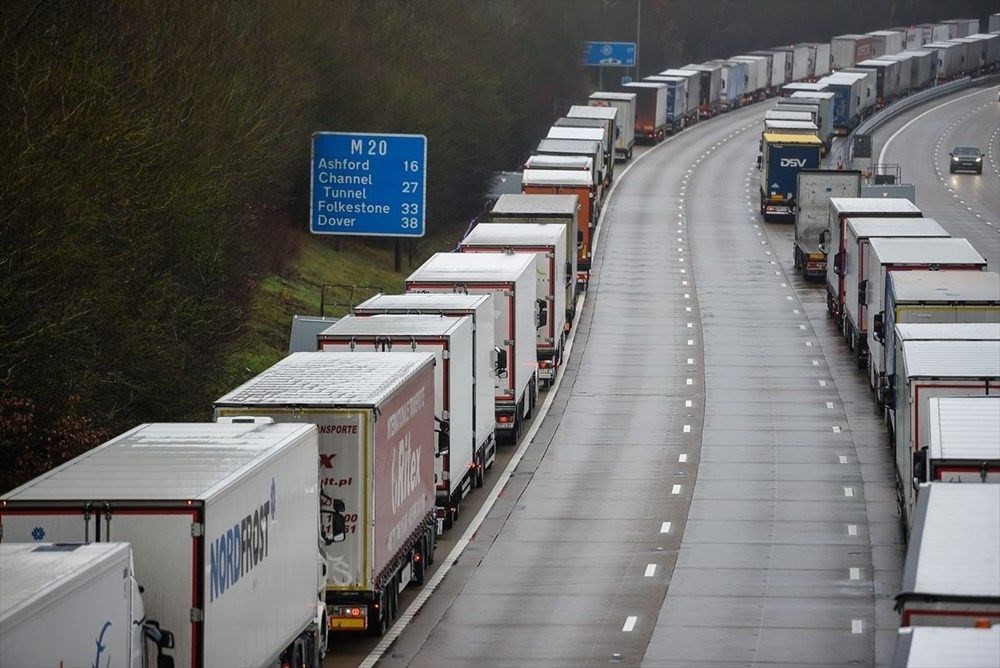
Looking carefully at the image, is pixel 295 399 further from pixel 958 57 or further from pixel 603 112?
pixel 958 57

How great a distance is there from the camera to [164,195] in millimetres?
36562

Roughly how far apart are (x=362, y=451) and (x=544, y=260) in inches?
914

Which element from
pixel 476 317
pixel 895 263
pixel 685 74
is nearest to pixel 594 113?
pixel 685 74

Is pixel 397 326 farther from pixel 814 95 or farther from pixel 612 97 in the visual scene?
pixel 814 95

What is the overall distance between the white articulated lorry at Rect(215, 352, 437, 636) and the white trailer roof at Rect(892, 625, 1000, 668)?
8.17m

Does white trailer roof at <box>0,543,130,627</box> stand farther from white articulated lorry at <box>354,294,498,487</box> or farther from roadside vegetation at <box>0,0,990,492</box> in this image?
white articulated lorry at <box>354,294,498,487</box>

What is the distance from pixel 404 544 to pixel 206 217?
50.9ft

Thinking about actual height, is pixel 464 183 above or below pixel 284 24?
below

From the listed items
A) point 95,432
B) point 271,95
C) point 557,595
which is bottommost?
point 557,595

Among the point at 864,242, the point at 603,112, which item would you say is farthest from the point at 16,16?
the point at 603,112

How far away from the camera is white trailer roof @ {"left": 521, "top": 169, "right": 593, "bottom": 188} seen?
64.1 meters

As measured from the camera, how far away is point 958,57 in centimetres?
16075

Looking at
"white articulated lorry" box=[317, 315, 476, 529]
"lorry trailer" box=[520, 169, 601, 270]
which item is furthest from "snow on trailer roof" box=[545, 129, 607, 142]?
"white articulated lorry" box=[317, 315, 476, 529]

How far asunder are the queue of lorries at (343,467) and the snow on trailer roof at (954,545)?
120mm
